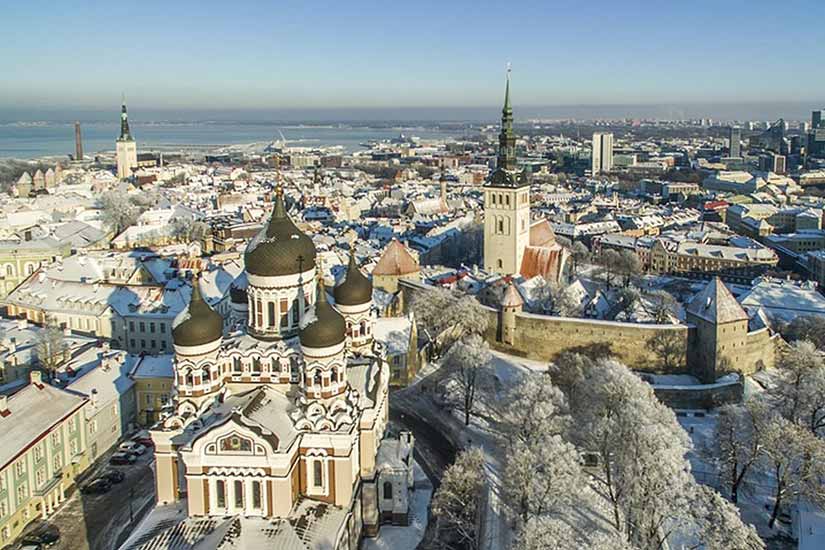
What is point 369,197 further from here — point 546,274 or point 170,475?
point 170,475

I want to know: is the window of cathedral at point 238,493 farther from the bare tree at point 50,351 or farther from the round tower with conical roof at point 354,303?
the bare tree at point 50,351

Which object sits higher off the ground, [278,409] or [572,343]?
[278,409]

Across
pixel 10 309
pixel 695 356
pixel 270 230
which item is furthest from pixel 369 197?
pixel 270 230

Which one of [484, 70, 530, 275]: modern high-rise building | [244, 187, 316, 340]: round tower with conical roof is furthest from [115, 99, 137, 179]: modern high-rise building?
[244, 187, 316, 340]: round tower with conical roof

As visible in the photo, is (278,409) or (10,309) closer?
(278,409)

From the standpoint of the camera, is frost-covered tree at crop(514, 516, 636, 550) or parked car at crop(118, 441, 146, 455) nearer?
frost-covered tree at crop(514, 516, 636, 550)

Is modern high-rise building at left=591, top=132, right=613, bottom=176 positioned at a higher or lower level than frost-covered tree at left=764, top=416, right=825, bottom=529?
higher

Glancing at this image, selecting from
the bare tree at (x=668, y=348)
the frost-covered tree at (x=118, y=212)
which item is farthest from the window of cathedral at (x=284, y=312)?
the frost-covered tree at (x=118, y=212)

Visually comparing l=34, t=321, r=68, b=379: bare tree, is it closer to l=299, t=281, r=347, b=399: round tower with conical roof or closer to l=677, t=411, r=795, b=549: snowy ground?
l=299, t=281, r=347, b=399: round tower with conical roof
